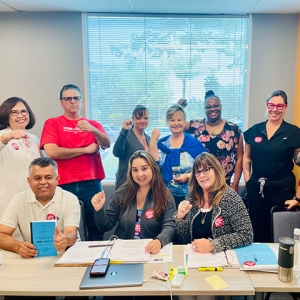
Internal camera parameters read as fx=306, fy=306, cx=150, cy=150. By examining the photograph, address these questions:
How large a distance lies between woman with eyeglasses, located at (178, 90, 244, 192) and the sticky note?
4.55 feet

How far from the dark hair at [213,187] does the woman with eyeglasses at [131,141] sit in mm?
839

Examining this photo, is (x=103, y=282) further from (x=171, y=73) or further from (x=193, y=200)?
(x=171, y=73)

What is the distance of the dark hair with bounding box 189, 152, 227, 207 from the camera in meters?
1.90

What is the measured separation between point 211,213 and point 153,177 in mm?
477

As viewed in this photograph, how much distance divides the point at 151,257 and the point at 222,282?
41cm

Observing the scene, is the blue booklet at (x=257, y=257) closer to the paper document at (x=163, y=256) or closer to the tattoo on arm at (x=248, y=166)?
A: the paper document at (x=163, y=256)

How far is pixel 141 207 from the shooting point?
2104 mm

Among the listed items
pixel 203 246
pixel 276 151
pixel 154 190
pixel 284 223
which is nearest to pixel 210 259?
pixel 203 246

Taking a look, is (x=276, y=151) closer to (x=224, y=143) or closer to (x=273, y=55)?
(x=224, y=143)

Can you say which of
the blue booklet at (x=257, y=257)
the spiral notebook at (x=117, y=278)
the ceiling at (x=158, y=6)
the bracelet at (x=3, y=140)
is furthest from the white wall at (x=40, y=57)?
the blue booklet at (x=257, y=257)

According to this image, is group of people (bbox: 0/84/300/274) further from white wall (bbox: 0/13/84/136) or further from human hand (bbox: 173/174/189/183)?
white wall (bbox: 0/13/84/136)

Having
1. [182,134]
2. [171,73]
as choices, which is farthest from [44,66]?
[182,134]

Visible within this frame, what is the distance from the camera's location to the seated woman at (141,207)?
2037 mm

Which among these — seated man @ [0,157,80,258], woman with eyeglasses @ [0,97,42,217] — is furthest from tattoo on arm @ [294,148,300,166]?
woman with eyeglasses @ [0,97,42,217]
